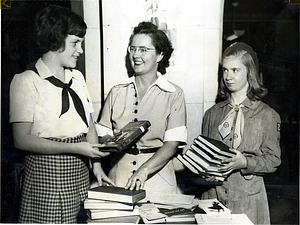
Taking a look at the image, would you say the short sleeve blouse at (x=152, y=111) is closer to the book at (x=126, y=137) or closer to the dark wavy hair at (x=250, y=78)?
the book at (x=126, y=137)

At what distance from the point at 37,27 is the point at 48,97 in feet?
2.06

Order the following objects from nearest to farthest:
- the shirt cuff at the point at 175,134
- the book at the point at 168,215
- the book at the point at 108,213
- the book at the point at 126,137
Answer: the book at the point at 168,215
the book at the point at 108,213
the book at the point at 126,137
the shirt cuff at the point at 175,134

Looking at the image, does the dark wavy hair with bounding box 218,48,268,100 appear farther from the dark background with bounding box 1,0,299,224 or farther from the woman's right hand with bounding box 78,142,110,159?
the woman's right hand with bounding box 78,142,110,159

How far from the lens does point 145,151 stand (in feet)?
10.1

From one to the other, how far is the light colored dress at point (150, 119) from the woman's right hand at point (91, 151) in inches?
4.6

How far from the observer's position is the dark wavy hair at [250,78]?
10.2 feet

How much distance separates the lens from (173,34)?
3086 millimetres

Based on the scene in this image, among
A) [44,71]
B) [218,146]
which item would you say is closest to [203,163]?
[218,146]

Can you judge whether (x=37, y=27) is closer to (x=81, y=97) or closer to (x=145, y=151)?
(x=81, y=97)

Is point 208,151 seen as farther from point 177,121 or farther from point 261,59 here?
point 261,59

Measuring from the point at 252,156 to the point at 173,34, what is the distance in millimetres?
1252

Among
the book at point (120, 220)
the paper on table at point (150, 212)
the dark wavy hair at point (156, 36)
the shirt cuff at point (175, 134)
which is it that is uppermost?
the dark wavy hair at point (156, 36)

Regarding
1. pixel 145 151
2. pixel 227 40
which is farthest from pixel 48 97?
pixel 227 40

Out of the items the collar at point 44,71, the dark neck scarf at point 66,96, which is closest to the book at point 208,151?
the dark neck scarf at point 66,96
